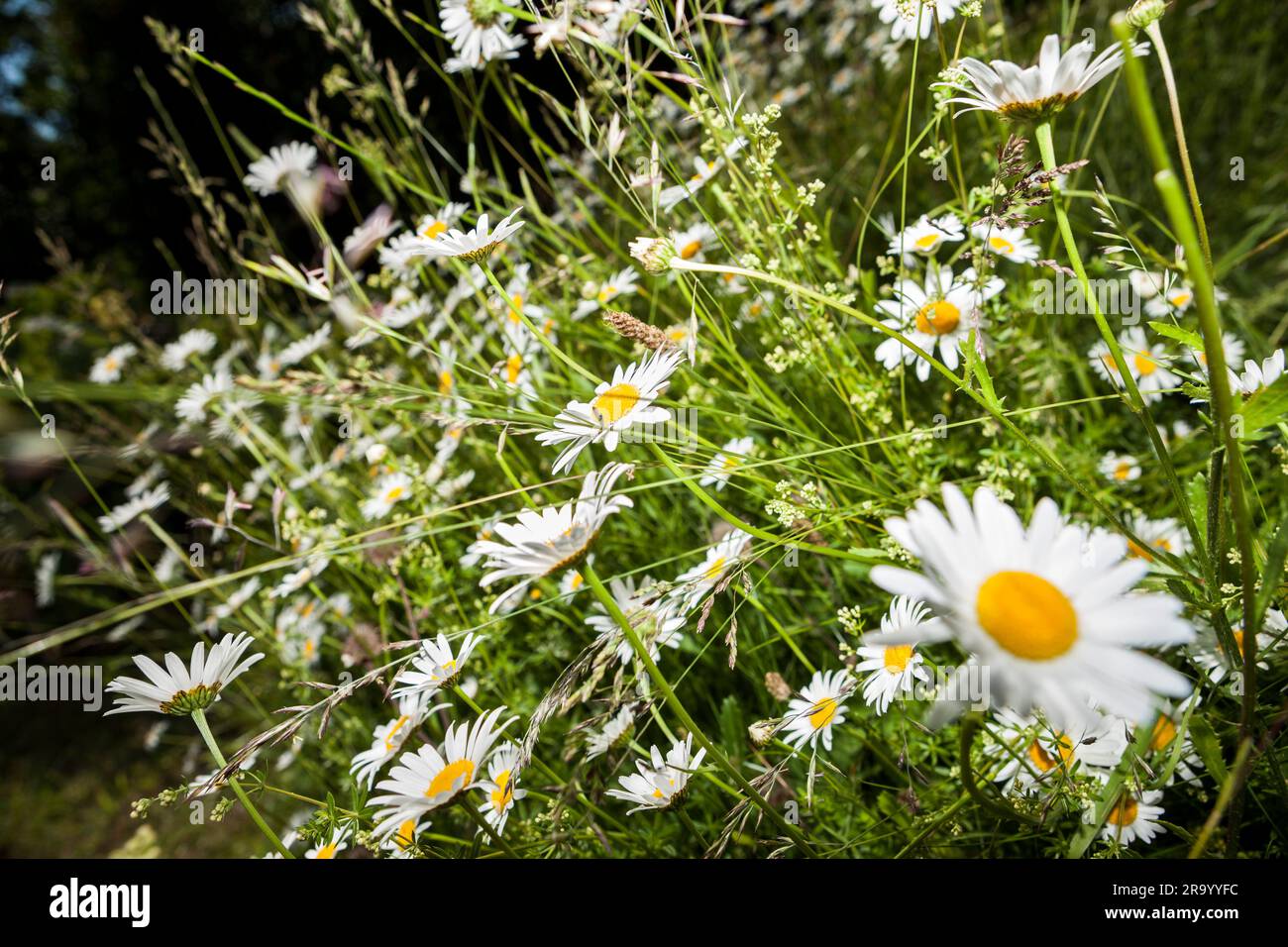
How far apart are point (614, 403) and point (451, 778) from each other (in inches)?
10.1

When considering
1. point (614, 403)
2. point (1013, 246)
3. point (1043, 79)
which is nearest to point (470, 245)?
point (614, 403)

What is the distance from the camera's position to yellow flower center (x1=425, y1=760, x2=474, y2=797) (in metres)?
0.46

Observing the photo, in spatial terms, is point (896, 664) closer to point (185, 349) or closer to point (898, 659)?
point (898, 659)

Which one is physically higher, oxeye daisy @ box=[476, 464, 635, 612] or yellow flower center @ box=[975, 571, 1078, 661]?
oxeye daisy @ box=[476, 464, 635, 612]

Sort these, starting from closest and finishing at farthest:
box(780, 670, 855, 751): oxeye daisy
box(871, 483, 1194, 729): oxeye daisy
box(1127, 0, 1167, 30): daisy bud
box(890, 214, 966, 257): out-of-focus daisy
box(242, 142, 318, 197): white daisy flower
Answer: box(871, 483, 1194, 729): oxeye daisy
box(1127, 0, 1167, 30): daisy bud
box(780, 670, 855, 751): oxeye daisy
box(890, 214, 966, 257): out-of-focus daisy
box(242, 142, 318, 197): white daisy flower

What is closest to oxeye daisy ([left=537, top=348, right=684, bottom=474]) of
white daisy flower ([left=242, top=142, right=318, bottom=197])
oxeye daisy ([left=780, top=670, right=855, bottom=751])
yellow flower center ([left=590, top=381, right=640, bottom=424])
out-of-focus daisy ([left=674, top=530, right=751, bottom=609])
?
yellow flower center ([left=590, top=381, right=640, bottom=424])

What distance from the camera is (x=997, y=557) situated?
318 mm

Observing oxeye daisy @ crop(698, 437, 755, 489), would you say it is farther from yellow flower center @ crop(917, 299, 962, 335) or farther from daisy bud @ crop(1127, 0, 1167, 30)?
daisy bud @ crop(1127, 0, 1167, 30)

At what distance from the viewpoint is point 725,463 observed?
64cm

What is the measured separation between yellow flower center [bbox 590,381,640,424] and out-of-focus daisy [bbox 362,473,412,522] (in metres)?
0.42

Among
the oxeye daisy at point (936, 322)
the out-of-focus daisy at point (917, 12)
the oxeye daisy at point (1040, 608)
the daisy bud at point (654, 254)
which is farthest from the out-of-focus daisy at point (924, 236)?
the oxeye daisy at point (1040, 608)

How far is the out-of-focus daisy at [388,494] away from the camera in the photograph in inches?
35.0
